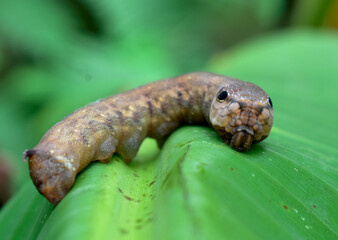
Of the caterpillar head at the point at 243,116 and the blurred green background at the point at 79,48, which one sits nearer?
the caterpillar head at the point at 243,116

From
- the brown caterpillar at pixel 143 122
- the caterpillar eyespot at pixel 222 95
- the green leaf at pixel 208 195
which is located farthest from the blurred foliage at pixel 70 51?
the green leaf at pixel 208 195

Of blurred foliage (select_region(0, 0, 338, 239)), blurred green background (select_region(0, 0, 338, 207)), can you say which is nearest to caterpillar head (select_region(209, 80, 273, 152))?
blurred foliage (select_region(0, 0, 338, 239))

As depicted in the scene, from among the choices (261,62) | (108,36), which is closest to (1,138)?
(108,36)

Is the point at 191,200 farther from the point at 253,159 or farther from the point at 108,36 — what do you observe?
the point at 108,36

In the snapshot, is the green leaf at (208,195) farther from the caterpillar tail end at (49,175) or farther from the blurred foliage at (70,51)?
the blurred foliage at (70,51)

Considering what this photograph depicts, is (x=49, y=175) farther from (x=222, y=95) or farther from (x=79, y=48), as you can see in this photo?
(x=79, y=48)

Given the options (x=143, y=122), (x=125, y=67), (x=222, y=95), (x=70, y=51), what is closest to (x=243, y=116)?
(x=222, y=95)
